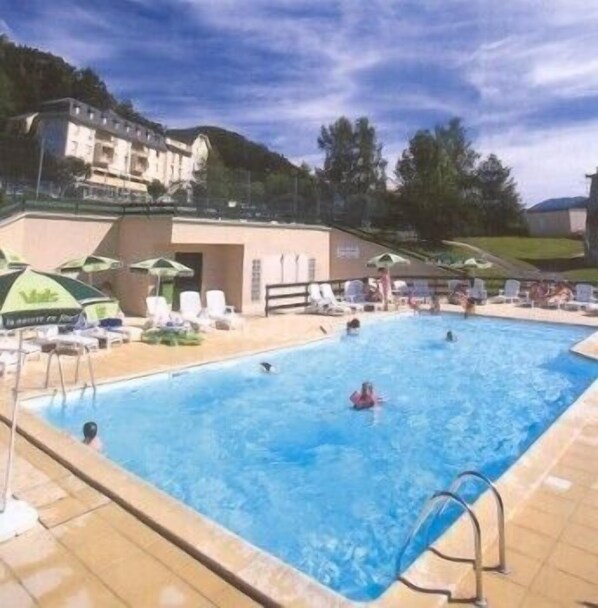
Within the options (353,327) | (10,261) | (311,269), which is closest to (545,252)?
(311,269)

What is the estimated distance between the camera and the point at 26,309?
168 inches

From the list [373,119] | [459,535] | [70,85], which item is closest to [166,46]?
[459,535]

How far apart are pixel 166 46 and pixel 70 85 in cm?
6513

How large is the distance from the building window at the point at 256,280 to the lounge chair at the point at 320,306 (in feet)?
7.97

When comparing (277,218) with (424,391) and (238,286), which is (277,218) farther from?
(424,391)

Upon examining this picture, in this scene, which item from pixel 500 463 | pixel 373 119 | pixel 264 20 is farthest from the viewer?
pixel 373 119

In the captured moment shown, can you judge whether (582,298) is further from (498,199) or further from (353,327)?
(498,199)

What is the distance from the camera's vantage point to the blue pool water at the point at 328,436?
6.10 meters

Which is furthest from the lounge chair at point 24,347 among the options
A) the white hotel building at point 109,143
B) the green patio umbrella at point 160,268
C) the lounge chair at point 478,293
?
the white hotel building at point 109,143

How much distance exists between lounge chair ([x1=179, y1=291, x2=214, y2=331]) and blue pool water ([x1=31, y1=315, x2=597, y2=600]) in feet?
8.92

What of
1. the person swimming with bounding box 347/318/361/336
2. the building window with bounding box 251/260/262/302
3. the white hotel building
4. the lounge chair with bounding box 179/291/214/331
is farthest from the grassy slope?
the white hotel building

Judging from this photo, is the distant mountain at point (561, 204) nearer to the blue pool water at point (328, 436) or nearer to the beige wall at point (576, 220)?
the beige wall at point (576, 220)

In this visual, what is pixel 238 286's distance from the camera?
2045cm

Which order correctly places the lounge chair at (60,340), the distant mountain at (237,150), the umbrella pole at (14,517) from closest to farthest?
the umbrella pole at (14,517) < the lounge chair at (60,340) < the distant mountain at (237,150)
